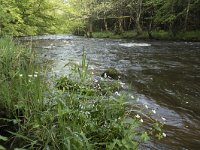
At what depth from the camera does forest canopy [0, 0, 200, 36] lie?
12.7m

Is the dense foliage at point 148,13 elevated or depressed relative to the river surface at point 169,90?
elevated

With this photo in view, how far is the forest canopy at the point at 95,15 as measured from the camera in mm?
12680

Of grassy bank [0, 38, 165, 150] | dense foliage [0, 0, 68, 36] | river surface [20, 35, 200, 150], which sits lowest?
river surface [20, 35, 200, 150]

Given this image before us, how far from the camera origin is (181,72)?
11.2 m

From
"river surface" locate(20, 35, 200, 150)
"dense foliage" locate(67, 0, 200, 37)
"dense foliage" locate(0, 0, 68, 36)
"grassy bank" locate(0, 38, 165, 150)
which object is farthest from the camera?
"dense foliage" locate(67, 0, 200, 37)

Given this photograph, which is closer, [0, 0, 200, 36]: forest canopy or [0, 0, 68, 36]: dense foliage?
[0, 0, 68, 36]: dense foliage

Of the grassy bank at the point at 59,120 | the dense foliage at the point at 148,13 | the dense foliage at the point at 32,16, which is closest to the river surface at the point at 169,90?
the grassy bank at the point at 59,120

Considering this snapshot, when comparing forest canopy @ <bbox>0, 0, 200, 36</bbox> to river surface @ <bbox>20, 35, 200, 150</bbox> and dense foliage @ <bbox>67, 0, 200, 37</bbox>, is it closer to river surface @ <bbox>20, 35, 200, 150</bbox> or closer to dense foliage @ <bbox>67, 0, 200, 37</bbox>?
dense foliage @ <bbox>67, 0, 200, 37</bbox>

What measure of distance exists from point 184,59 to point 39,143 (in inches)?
487

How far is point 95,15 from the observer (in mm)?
46250

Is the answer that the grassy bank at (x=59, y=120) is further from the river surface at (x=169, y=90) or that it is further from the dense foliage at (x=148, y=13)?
the dense foliage at (x=148, y=13)

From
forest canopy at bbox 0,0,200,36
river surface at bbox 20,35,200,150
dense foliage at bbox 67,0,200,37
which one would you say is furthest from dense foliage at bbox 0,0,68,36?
dense foliage at bbox 67,0,200,37

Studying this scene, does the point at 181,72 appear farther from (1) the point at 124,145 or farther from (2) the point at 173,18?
(2) the point at 173,18

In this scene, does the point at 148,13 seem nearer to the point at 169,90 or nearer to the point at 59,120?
the point at 169,90
